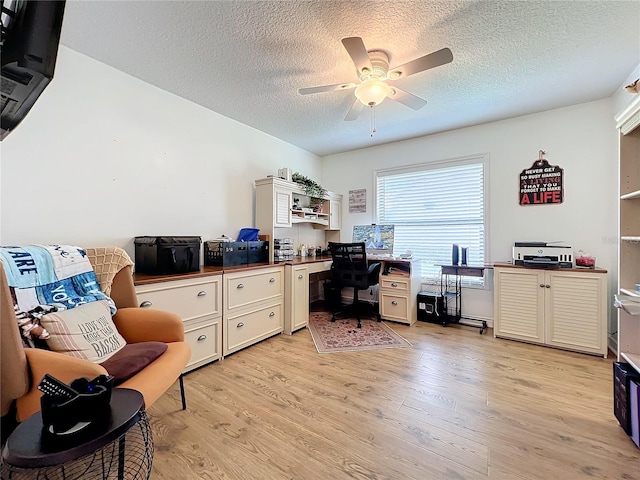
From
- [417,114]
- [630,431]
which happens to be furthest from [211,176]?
[630,431]

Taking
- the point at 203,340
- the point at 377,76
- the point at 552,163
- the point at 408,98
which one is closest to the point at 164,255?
the point at 203,340

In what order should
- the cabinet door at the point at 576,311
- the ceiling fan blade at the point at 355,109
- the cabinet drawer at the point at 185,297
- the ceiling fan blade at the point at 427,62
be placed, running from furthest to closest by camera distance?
the cabinet door at the point at 576,311 → the ceiling fan blade at the point at 355,109 → the cabinet drawer at the point at 185,297 → the ceiling fan blade at the point at 427,62

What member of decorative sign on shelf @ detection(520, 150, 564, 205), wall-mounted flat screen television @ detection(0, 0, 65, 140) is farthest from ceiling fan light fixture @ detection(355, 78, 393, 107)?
decorative sign on shelf @ detection(520, 150, 564, 205)

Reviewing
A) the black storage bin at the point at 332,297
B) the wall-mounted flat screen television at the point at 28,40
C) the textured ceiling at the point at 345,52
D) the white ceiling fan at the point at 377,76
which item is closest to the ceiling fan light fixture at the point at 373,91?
the white ceiling fan at the point at 377,76

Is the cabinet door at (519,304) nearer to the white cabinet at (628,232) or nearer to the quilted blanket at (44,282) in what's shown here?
the white cabinet at (628,232)

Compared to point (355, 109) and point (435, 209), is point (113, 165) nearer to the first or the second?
point (355, 109)

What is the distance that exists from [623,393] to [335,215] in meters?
3.59

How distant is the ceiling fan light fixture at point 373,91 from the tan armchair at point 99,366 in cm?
212

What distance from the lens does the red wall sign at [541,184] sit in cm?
306

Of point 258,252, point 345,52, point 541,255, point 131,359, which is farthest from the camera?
point 258,252

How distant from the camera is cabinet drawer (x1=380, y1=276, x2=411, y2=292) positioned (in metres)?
3.52

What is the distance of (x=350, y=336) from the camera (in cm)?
312

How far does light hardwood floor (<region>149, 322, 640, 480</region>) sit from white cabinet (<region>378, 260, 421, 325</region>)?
0.92m

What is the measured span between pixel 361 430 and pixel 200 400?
3.65ft
